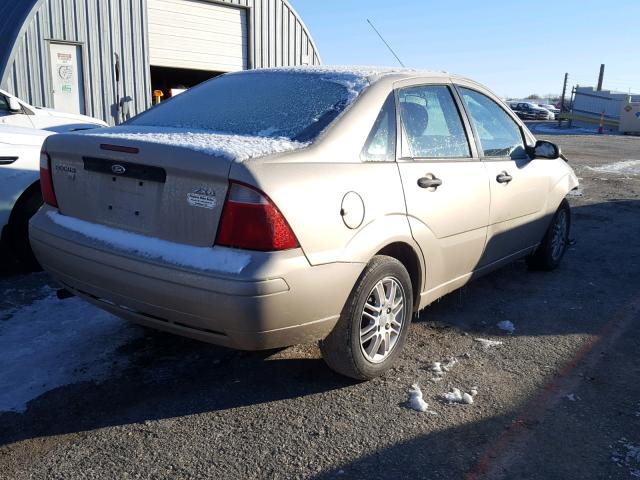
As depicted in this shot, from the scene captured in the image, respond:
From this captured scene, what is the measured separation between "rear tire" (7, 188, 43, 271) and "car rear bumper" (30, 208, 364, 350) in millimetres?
2236

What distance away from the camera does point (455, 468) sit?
265cm

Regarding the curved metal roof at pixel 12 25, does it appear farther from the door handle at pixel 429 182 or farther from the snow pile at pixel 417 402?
the snow pile at pixel 417 402

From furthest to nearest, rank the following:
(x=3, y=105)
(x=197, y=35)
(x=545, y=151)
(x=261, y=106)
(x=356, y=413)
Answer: (x=197, y=35) → (x=3, y=105) → (x=545, y=151) → (x=261, y=106) → (x=356, y=413)

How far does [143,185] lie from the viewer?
290 centimetres

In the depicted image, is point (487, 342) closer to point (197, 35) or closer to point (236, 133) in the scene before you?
point (236, 133)

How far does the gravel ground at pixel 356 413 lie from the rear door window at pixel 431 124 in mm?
1235

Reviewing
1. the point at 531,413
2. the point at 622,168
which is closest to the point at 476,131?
the point at 531,413

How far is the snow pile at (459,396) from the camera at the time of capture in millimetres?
3229

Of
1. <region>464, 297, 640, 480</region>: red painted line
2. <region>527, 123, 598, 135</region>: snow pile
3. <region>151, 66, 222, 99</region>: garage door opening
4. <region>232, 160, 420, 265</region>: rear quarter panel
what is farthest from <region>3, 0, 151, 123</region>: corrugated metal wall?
<region>527, 123, 598, 135</region>: snow pile

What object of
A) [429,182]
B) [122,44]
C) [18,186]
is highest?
[122,44]

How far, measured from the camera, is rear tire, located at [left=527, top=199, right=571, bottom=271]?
545 cm

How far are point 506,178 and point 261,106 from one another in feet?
6.24

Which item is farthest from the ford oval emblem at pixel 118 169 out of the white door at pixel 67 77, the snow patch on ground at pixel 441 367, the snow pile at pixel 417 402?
the white door at pixel 67 77

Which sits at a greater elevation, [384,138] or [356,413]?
[384,138]
